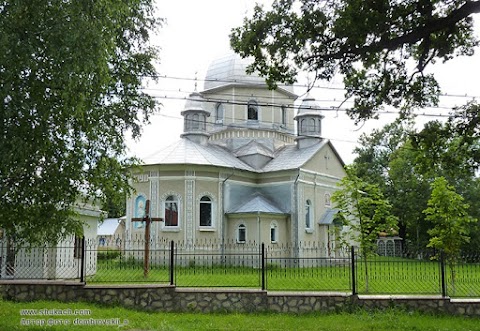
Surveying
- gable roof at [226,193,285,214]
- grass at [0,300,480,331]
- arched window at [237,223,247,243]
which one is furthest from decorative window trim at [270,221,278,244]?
grass at [0,300,480,331]

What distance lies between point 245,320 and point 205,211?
14.5 m

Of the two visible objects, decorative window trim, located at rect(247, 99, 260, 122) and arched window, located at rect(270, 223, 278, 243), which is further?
decorative window trim, located at rect(247, 99, 260, 122)

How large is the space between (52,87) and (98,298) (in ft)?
17.2

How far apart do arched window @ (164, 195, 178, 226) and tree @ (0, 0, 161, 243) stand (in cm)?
1405

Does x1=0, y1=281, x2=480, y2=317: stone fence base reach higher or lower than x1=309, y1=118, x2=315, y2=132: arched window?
lower

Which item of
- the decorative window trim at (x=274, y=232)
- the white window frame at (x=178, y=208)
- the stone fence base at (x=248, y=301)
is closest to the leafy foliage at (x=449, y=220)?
the stone fence base at (x=248, y=301)

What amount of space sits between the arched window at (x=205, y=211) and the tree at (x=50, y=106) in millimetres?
14520

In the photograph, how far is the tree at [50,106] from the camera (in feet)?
23.9

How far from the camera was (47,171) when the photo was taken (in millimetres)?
A: 8234

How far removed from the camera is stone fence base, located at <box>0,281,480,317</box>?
35.2 ft

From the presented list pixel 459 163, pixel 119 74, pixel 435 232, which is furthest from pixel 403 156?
pixel 119 74

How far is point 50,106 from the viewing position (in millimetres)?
7598

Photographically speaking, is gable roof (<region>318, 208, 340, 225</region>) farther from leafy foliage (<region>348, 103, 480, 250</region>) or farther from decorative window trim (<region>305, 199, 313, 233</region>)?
leafy foliage (<region>348, 103, 480, 250</region>)

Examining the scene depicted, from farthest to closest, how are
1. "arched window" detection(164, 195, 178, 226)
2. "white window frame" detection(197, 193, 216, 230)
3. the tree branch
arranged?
"white window frame" detection(197, 193, 216, 230) < "arched window" detection(164, 195, 178, 226) < the tree branch
